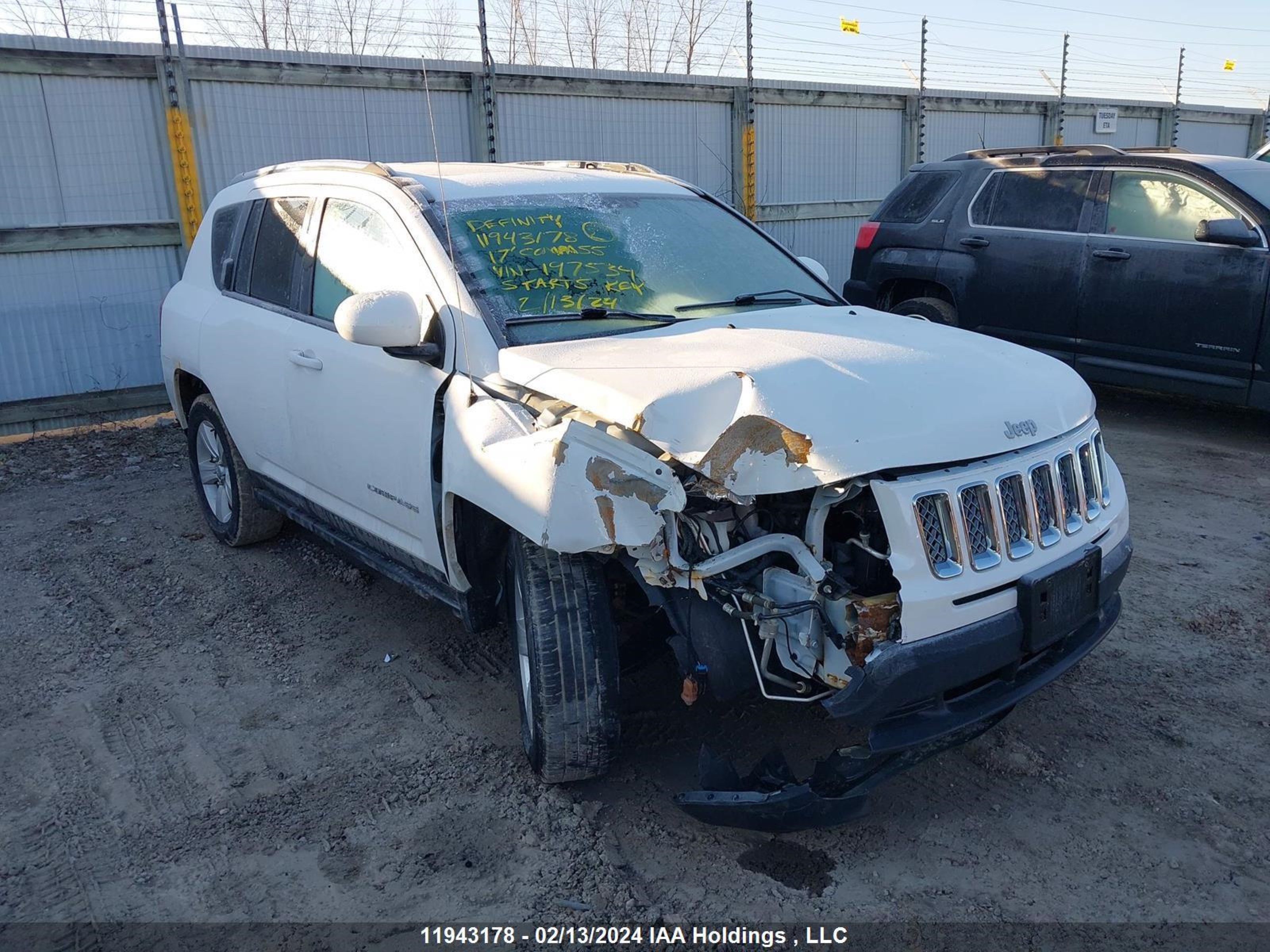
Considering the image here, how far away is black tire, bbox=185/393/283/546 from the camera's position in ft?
17.2

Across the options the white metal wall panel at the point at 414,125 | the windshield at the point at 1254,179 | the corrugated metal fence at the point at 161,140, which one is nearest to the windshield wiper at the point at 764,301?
the corrugated metal fence at the point at 161,140

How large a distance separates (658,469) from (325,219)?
228 cm

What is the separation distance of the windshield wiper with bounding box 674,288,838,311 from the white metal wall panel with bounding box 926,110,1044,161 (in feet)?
35.0

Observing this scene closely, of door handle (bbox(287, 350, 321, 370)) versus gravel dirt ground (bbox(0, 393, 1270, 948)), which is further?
door handle (bbox(287, 350, 321, 370))

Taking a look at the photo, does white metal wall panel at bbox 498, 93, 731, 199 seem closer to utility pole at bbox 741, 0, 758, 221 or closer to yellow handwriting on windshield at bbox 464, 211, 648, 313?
utility pole at bbox 741, 0, 758, 221

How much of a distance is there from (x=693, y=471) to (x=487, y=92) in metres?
7.83

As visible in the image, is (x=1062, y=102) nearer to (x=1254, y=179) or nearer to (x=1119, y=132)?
(x=1119, y=132)

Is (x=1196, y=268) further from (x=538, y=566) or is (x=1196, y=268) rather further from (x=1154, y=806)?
(x=538, y=566)

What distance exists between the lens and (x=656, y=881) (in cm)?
285

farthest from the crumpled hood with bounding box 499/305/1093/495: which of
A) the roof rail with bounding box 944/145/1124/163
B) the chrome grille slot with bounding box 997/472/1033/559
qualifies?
the roof rail with bounding box 944/145/1124/163

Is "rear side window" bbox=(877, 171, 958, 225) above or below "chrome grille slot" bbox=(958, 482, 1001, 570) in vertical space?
above

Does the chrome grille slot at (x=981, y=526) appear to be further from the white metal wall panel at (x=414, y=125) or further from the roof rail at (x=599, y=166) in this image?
the white metal wall panel at (x=414, y=125)

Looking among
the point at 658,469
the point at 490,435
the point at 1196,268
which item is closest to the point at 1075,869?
the point at 658,469

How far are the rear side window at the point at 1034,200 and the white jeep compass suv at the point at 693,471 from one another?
4336 mm
